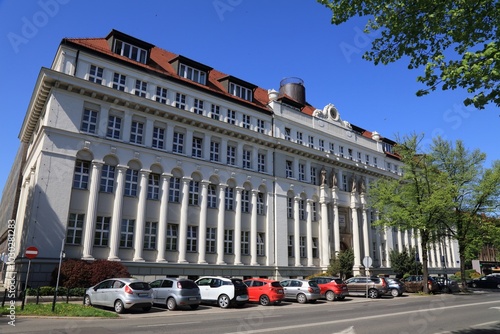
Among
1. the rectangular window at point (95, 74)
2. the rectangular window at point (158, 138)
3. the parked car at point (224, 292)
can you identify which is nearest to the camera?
the parked car at point (224, 292)

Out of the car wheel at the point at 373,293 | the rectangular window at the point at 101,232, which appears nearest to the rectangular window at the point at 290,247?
the car wheel at the point at 373,293

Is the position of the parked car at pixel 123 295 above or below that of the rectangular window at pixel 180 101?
below

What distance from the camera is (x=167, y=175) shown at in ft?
97.2

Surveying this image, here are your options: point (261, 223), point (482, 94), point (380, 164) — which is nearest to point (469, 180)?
point (380, 164)

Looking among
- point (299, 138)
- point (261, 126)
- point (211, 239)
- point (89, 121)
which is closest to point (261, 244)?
point (211, 239)

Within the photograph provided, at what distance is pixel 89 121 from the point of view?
1067 inches

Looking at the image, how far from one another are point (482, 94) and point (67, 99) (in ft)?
83.7

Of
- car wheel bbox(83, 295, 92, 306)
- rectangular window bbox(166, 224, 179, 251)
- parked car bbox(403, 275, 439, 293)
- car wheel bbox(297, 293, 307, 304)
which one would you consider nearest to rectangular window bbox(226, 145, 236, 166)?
rectangular window bbox(166, 224, 179, 251)

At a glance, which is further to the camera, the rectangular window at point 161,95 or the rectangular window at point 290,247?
the rectangular window at point 290,247

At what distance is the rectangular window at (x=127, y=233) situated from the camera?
2686cm

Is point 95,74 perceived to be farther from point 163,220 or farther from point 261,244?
point 261,244

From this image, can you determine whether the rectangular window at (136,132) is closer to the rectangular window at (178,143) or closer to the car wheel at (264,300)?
the rectangular window at (178,143)

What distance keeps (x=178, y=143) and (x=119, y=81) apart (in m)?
6.71

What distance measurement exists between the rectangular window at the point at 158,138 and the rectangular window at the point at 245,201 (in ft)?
29.8
